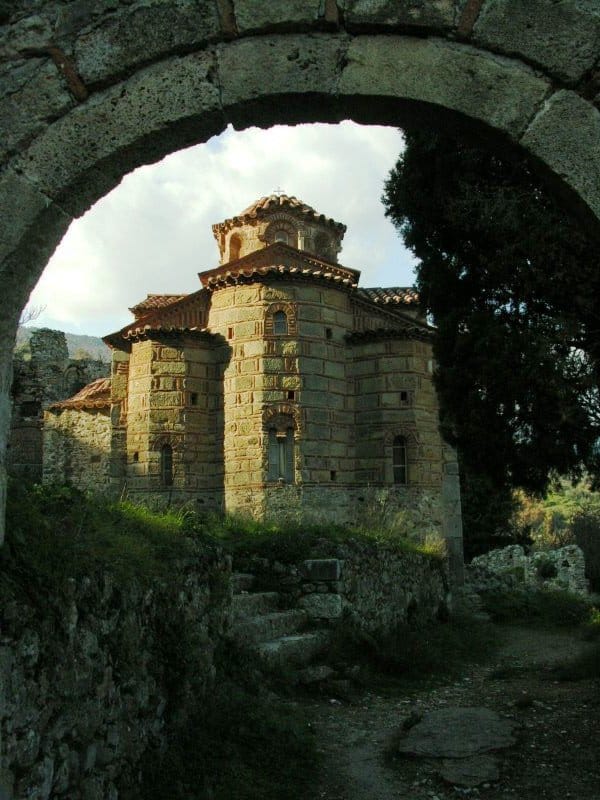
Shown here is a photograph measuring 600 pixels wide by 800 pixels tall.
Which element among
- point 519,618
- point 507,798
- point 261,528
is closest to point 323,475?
point 519,618

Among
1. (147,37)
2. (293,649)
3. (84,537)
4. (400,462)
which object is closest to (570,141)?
(147,37)

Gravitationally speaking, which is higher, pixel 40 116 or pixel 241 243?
pixel 241 243

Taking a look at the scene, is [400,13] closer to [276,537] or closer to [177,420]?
[276,537]

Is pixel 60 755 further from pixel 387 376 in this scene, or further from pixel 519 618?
pixel 387 376

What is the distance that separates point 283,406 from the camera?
1717 cm

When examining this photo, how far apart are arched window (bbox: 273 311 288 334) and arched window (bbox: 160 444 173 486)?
12.0ft

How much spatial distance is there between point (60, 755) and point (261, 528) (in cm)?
732

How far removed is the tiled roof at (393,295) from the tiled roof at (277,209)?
97.4 inches

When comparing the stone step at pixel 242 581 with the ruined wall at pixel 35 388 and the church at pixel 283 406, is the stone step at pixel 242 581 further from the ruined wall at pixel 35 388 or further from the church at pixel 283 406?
the ruined wall at pixel 35 388

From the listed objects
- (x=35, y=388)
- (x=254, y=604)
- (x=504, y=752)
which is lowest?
(x=504, y=752)

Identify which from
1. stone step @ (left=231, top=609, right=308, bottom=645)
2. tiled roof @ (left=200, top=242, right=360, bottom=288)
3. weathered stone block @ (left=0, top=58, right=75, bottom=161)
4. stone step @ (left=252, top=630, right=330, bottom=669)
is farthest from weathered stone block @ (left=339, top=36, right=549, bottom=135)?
tiled roof @ (left=200, top=242, right=360, bottom=288)

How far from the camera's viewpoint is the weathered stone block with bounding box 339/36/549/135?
3146mm

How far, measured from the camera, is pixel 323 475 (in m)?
17.3

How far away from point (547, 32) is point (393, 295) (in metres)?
18.1
